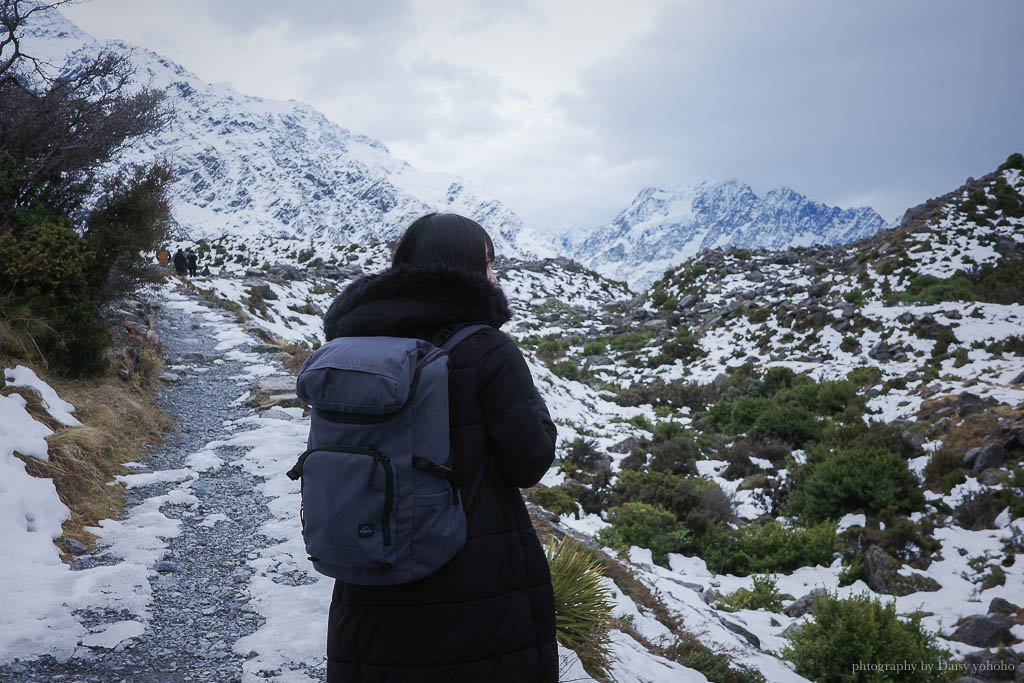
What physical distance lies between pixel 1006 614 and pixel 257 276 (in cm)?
2357

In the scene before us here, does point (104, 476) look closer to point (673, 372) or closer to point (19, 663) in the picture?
point (19, 663)

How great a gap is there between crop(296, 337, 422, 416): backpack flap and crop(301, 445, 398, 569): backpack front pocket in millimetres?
127

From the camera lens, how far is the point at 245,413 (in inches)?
309

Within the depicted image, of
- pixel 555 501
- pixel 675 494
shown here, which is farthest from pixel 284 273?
pixel 675 494

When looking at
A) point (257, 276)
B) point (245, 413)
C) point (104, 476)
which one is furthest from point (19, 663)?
point (257, 276)

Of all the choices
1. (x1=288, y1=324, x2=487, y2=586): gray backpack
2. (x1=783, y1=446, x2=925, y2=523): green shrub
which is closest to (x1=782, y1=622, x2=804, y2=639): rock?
(x1=783, y1=446, x2=925, y2=523): green shrub

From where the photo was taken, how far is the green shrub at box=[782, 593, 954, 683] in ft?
14.7

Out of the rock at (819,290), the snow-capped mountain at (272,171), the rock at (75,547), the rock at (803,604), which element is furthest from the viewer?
the snow-capped mountain at (272,171)

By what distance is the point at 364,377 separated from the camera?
143 centimetres

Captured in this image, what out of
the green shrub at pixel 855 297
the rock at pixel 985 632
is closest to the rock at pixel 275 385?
the rock at pixel 985 632

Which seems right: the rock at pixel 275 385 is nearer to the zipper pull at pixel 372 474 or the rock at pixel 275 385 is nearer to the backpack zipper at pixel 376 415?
the backpack zipper at pixel 376 415

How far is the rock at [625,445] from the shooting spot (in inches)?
431

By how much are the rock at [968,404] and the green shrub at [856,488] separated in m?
1.83

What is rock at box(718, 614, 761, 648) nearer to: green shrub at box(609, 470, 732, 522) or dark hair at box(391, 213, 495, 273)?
green shrub at box(609, 470, 732, 522)
